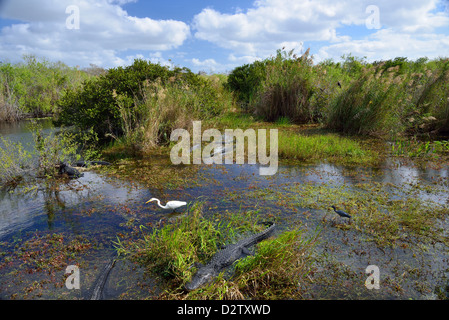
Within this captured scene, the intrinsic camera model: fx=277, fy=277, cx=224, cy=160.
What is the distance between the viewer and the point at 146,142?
712 centimetres

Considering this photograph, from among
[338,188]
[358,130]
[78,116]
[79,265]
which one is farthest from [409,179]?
[78,116]

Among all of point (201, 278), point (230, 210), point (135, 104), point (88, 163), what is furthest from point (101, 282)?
point (135, 104)

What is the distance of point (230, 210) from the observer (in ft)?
13.6

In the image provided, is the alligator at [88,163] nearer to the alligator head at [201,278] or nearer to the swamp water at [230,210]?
the swamp water at [230,210]

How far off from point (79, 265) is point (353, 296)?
2746 mm

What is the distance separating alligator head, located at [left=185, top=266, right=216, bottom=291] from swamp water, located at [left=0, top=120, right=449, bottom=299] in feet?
1.17

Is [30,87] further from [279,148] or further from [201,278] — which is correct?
[201,278]

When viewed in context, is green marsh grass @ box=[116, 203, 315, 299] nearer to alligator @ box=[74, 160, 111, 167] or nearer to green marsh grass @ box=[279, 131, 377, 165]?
alligator @ box=[74, 160, 111, 167]

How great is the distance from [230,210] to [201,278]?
1629 mm

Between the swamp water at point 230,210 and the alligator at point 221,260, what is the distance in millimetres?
408

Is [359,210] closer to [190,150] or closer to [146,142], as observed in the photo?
[190,150]

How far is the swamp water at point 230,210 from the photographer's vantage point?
268 cm

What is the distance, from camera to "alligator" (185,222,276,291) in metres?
2.59

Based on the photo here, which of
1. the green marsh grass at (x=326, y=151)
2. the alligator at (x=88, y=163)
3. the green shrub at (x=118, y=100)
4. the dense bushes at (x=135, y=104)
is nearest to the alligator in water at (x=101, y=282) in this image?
the alligator at (x=88, y=163)
